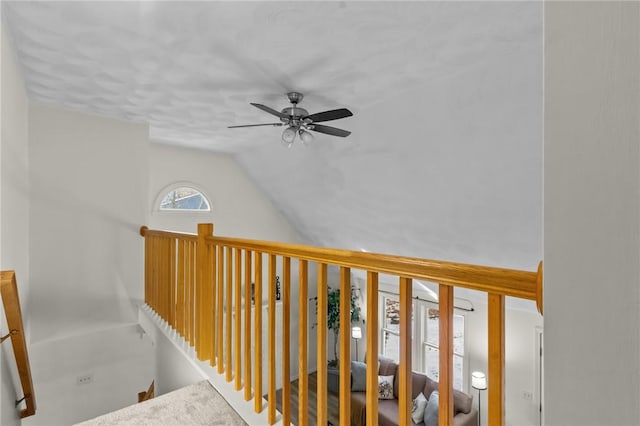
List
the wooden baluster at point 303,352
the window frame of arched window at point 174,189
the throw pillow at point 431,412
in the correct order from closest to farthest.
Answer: the wooden baluster at point 303,352 → the throw pillow at point 431,412 → the window frame of arched window at point 174,189

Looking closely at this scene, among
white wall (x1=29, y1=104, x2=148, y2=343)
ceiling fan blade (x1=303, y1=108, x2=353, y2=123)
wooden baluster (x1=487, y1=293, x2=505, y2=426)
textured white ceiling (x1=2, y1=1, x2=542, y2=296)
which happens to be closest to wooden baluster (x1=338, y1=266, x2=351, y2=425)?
wooden baluster (x1=487, y1=293, x2=505, y2=426)

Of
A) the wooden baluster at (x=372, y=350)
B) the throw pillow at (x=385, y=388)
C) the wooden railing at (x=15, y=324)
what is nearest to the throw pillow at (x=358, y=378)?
the throw pillow at (x=385, y=388)

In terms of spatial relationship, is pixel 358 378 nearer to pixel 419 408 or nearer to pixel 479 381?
pixel 419 408

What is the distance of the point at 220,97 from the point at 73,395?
3.10m

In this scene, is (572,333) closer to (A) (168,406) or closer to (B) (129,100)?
(A) (168,406)

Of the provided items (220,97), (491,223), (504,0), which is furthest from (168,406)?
(491,223)

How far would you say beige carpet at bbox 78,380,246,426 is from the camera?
1570 mm

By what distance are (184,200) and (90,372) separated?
8.22ft

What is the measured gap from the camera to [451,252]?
4.37 metres

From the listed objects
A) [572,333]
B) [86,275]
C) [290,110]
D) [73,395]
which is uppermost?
[290,110]

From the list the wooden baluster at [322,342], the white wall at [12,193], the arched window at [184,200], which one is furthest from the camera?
the arched window at [184,200]

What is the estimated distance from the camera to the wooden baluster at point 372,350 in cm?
100

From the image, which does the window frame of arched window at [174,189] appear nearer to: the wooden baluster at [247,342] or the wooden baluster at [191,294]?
the wooden baluster at [191,294]

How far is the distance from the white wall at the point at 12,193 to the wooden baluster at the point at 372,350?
1.94 metres
